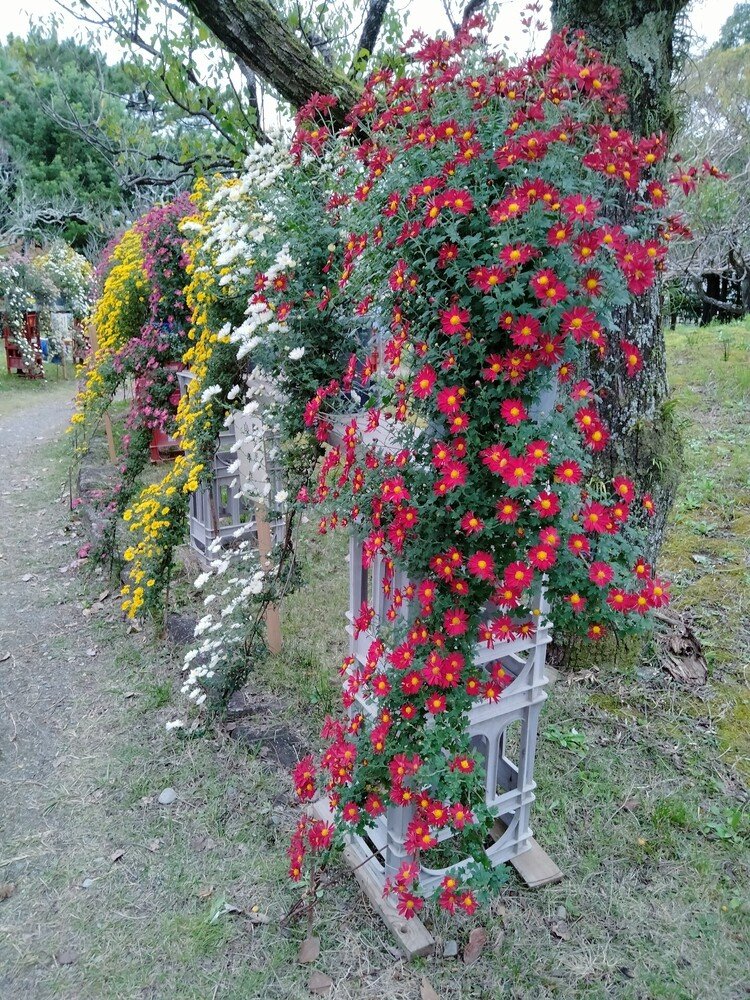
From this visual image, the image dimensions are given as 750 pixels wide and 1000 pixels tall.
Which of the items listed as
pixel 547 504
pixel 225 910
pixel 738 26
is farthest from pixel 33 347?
pixel 738 26

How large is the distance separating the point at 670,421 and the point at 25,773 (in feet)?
9.72

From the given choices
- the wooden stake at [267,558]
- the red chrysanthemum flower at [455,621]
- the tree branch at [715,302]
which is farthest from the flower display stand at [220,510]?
the tree branch at [715,302]

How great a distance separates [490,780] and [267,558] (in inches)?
47.2

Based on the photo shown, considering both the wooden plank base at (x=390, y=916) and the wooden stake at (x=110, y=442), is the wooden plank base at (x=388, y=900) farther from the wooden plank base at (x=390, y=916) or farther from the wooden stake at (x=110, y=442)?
the wooden stake at (x=110, y=442)

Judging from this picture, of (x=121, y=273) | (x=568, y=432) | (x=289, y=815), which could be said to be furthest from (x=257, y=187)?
(x=121, y=273)

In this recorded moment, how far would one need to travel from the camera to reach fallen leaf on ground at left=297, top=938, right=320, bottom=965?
1.90m

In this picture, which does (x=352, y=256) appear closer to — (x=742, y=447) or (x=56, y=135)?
(x=742, y=447)

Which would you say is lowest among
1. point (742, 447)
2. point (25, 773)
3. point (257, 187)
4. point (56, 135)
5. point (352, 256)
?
point (25, 773)

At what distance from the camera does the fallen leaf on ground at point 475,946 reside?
1.89 metres

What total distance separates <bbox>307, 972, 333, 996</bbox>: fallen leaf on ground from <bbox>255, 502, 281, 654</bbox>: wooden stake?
1384 mm

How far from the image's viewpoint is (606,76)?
1.36 meters

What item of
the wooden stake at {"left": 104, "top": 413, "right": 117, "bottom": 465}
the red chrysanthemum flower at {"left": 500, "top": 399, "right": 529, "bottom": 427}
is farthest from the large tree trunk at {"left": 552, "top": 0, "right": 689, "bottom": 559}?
the wooden stake at {"left": 104, "top": 413, "right": 117, "bottom": 465}

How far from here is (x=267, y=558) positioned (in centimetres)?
278

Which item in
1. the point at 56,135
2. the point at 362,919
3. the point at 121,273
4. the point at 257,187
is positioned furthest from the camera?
the point at 56,135
